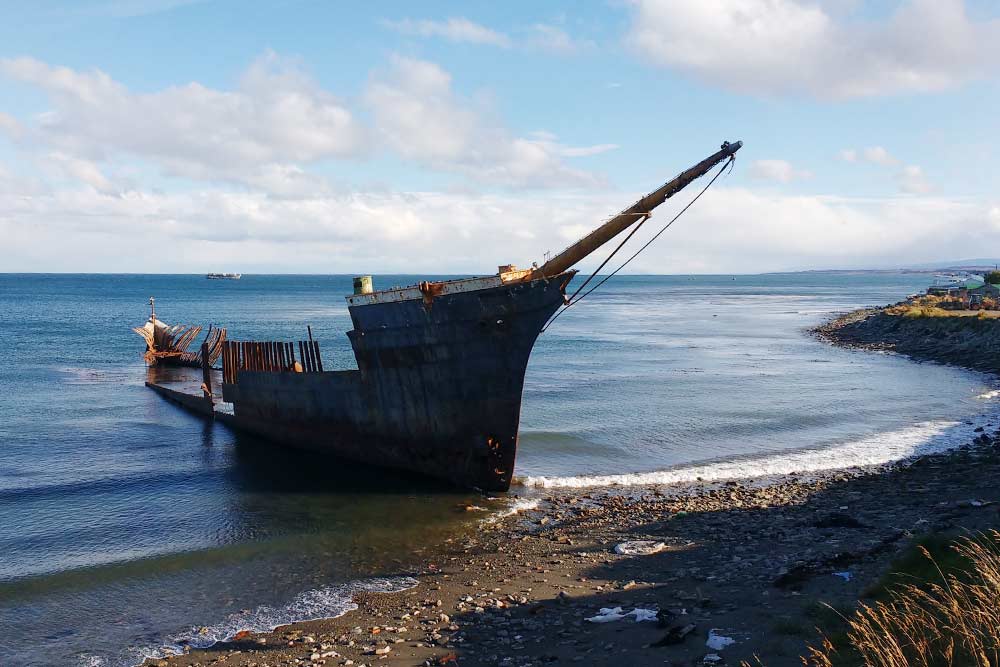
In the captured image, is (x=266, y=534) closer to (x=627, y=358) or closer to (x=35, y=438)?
(x=35, y=438)

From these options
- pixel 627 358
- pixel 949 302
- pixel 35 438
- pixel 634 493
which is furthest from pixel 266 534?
pixel 949 302

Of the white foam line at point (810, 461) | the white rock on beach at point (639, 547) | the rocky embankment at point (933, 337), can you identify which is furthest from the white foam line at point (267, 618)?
the rocky embankment at point (933, 337)

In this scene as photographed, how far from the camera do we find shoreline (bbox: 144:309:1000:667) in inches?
389

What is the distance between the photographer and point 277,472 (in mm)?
22156

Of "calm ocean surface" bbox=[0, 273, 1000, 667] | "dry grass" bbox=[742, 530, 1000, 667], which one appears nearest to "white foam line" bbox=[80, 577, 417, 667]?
"calm ocean surface" bbox=[0, 273, 1000, 667]

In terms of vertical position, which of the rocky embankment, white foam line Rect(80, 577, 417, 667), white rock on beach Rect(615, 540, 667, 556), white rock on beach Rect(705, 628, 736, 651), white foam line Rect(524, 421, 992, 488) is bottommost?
white foam line Rect(80, 577, 417, 667)

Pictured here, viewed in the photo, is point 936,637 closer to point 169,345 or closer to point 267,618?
point 267,618

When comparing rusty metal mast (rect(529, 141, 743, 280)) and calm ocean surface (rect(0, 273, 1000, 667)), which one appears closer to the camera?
calm ocean surface (rect(0, 273, 1000, 667))

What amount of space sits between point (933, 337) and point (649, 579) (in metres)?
48.2

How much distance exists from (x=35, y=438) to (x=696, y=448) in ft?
77.0

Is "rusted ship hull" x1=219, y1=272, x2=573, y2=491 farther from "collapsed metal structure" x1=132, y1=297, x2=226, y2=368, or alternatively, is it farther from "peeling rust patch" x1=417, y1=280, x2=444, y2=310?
"collapsed metal structure" x1=132, y1=297, x2=226, y2=368

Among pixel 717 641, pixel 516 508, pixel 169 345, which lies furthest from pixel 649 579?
pixel 169 345

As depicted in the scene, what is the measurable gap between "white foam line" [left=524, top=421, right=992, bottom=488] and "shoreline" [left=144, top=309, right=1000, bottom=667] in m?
1.32

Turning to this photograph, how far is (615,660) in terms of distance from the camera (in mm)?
9328
